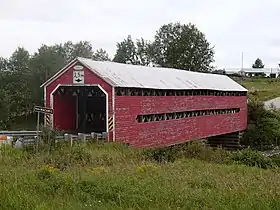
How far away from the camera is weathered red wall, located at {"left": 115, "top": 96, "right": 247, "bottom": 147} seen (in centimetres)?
2070

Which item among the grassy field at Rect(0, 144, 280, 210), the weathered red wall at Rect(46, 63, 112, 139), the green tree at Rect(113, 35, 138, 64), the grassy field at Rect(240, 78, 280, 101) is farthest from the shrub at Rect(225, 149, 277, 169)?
the green tree at Rect(113, 35, 138, 64)

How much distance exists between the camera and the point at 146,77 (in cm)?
2384

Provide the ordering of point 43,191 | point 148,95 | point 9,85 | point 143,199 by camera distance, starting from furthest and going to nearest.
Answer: point 9,85 → point 148,95 → point 43,191 → point 143,199

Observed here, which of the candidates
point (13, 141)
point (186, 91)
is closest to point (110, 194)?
point (13, 141)

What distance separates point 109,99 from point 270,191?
1361 cm

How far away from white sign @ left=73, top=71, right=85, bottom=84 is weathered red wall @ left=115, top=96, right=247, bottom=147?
1941mm

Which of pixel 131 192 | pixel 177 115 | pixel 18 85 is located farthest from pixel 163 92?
pixel 18 85

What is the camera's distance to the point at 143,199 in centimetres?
634

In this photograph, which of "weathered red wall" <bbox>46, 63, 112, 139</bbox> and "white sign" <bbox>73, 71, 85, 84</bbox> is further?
"white sign" <bbox>73, 71, 85, 84</bbox>

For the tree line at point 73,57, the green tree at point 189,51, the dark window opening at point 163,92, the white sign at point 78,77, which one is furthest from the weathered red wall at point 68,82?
A: the green tree at point 189,51

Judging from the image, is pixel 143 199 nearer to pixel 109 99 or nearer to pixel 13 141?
pixel 13 141

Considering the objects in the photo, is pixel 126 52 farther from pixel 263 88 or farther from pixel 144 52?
pixel 263 88

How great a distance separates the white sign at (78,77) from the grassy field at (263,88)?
126 ft

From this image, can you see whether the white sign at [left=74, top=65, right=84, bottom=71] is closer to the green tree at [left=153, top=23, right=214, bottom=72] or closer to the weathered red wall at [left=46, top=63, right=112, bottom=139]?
the weathered red wall at [left=46, top=63, right=112, bottom=139]
